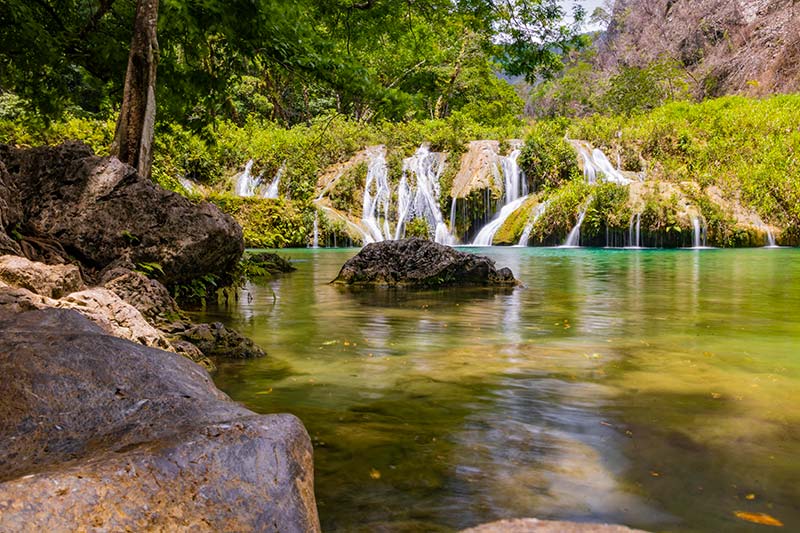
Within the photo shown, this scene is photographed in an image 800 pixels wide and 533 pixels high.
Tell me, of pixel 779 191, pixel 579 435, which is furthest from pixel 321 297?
pixel 779 191

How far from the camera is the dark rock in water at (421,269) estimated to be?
923 cm

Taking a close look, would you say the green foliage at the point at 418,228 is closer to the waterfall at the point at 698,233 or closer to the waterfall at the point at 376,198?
the waterfall at the point at 376,198

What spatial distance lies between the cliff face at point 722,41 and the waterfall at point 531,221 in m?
28.5

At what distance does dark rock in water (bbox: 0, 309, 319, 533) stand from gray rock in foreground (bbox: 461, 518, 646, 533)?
2.01 ft

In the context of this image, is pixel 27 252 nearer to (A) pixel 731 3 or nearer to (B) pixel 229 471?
(B) pixel 229 471

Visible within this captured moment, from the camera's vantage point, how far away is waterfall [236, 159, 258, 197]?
Answer: 2477 cm

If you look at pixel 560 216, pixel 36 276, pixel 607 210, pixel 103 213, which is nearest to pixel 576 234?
pixel 560 216

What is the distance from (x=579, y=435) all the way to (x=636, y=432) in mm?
269

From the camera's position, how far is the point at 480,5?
9.70 m

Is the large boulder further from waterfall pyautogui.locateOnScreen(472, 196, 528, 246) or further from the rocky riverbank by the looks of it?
waterfall pyautogui.locateOnScreen(472, 196, 528, 246)

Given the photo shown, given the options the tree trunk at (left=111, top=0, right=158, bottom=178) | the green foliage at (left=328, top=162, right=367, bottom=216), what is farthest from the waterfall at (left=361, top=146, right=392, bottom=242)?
the tree trunk at (left=111, top=0, right=158, bottom=178)

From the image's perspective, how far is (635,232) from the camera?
19828mm

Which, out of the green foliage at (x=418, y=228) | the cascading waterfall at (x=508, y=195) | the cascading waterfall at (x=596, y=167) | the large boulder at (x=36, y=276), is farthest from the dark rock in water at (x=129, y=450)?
the cascading waterfall at (x=596, y=167)

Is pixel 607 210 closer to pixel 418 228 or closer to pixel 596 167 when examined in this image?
pixel 596 167
